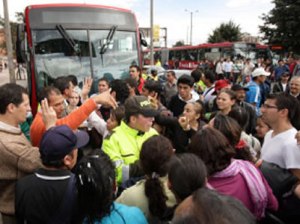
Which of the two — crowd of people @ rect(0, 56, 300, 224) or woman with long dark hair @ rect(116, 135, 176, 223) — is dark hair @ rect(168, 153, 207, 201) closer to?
crowd of people @ rect(0, 56, 300, 224)

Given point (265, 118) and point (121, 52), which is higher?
point (121, 52)

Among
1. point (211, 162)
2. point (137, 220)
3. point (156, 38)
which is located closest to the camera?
point (137, 220)

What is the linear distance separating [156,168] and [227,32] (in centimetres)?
5579

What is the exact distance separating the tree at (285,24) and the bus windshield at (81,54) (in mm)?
26381

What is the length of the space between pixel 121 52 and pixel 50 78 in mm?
1742

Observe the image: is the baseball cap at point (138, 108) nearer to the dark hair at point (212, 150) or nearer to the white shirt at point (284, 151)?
the dark hair at point (212, 150)

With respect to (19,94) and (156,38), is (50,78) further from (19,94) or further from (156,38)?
(156,38)

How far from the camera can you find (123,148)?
285cm

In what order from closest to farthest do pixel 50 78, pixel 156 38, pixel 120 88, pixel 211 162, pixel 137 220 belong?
pixel 137 220 < pixel 211 162 < pixel 120 88 < pixel 50 78 < pixel 156 38

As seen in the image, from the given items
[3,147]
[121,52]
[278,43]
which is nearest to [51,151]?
[3,147]

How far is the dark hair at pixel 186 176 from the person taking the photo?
5.89 feet

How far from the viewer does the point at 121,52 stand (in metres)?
7.26

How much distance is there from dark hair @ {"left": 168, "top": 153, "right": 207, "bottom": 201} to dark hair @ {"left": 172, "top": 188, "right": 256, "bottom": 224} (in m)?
0.61

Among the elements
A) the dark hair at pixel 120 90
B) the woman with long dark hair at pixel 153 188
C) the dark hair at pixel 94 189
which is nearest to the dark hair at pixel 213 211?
the dark hair at pixel 94 189
